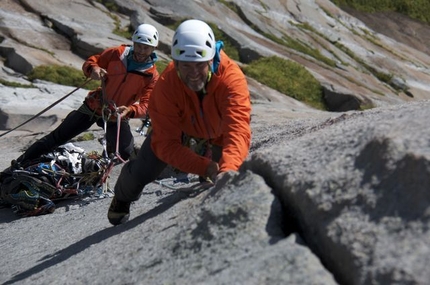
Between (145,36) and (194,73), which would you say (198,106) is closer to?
(194,73)

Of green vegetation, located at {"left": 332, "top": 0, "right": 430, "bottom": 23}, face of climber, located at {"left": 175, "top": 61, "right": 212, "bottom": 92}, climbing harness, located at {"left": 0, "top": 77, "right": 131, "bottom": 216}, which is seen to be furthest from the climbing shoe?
green vegetation, located at {"left": 332, "top": 0, "right": 430, "bottom": 23}

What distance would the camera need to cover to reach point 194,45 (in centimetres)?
570

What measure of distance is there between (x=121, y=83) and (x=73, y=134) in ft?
3.91

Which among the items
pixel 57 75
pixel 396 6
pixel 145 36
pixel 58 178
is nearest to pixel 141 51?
pixel 145 36

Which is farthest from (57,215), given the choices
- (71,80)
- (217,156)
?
(71,80)

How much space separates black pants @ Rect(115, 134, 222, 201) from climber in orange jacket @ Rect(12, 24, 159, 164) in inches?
122

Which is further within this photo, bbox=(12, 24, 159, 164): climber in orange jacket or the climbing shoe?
bbox=(12, 24, 159, 164): climber in orange jacket

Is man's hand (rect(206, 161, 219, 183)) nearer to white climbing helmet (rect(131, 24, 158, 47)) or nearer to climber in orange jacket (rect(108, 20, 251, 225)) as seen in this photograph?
climber in orange jacket (rect(108, 20, 251, 225))

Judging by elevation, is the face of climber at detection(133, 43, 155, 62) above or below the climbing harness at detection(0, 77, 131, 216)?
above

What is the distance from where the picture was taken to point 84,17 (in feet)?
104

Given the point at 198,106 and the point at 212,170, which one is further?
the point at 198,106

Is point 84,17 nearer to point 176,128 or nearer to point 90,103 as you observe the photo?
point 90,103

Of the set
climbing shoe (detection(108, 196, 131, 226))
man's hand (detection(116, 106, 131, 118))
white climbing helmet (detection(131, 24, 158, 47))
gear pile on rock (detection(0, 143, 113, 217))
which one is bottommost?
gear pile on rock (detection(0, 143, 113, 217))

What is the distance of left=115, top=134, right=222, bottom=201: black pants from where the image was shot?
21.6 ft
